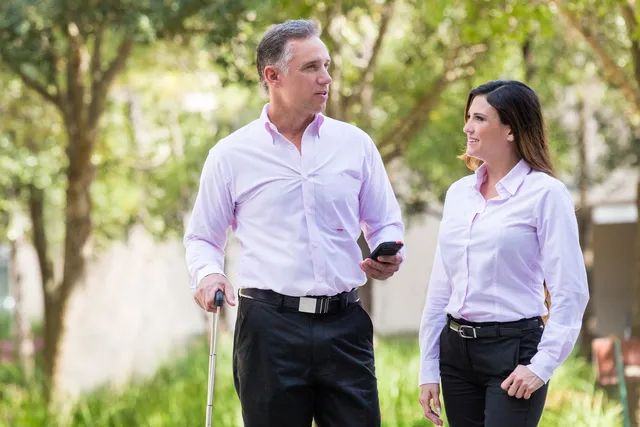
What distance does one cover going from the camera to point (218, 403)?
31.5ft

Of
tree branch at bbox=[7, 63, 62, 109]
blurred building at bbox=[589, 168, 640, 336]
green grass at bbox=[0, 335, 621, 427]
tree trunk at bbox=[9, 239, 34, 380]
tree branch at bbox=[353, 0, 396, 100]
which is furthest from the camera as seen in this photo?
blurred building at bbox=[589, 168, 640, 336]

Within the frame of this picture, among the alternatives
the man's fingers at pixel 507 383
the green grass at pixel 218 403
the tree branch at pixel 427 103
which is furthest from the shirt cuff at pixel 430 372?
the tree branch at pixel 427 103

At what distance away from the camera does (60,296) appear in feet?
37.6

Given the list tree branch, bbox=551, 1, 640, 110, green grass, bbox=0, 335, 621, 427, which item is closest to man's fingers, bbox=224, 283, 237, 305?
green grass, bbox=0, 335, 621, 427

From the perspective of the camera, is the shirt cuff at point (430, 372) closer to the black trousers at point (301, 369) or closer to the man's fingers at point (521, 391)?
the black trousers at point (301, 369)

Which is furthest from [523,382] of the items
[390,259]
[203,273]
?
[203,273]

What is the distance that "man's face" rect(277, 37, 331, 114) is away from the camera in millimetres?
3676

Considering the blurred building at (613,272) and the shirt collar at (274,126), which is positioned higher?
the shirt collar at (274,126)

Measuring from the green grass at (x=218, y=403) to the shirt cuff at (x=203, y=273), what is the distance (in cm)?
471

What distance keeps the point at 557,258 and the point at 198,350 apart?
12260 mm

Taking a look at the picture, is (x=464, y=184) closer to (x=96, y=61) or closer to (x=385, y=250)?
(x=385, y=250)

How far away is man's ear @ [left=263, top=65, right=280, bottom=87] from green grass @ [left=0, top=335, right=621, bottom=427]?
4844 millimetres

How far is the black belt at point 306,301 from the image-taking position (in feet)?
11.9

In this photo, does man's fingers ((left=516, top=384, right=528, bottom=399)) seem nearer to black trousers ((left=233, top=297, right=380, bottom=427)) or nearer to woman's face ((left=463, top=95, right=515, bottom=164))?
black trousers ((left=233, top=297, right=380, bottom=427))
